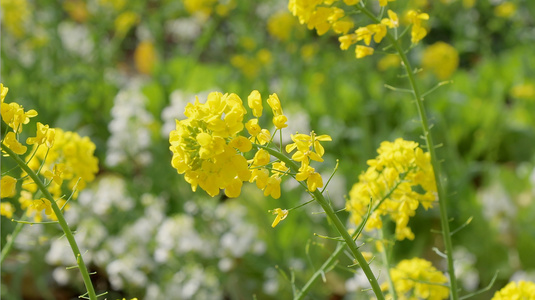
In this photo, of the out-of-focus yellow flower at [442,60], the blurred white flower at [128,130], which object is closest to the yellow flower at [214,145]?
the blurred white flower at [128,130]

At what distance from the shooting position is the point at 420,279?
56.2 inches

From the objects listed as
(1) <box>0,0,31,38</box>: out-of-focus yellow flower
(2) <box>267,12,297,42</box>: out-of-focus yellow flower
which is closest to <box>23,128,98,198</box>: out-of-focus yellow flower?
(2) <box>267,12,297,42</box>: out-of-focus yellow flower

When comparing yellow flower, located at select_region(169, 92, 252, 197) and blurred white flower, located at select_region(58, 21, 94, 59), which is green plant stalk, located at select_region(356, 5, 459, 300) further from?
blurred white flower, located at select_region(58, 21, 94, 59)

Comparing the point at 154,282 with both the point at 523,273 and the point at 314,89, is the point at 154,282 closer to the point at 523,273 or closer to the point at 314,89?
the point at 523,273

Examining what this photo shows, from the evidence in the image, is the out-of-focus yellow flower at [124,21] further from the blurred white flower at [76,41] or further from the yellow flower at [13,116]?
the yellow flower at [13,116]

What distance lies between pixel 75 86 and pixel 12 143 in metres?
3.09

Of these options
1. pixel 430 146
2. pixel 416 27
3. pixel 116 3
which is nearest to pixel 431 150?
pixel 430 146

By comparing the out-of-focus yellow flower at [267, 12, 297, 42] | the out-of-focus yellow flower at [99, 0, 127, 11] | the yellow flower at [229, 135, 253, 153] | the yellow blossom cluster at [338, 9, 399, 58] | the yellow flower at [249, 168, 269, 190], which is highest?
the out-of-focus yellow flower at [99, 0, 127, 11]

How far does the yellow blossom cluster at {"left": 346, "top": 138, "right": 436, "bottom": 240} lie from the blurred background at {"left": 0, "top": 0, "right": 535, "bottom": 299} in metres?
0.33

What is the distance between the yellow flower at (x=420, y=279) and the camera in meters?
1.38

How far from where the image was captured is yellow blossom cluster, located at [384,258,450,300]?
1382mm

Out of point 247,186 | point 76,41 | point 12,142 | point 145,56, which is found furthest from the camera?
point 145,56

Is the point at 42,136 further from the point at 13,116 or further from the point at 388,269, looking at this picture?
the point at 388,269

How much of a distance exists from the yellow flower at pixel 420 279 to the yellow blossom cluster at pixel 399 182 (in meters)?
0.19
